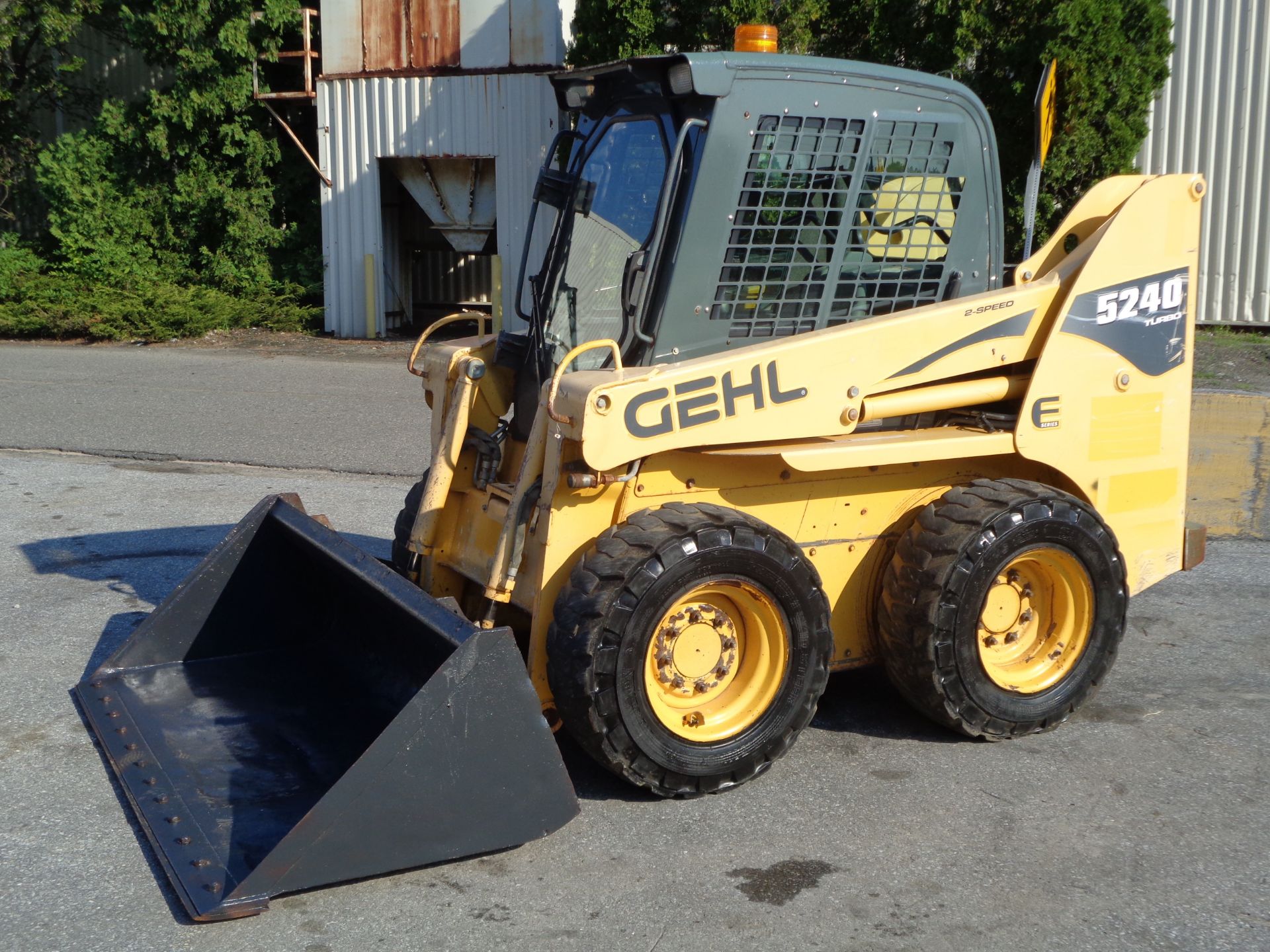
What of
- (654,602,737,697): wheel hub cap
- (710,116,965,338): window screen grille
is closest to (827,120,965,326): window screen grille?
(710,116,965,338): window screen grille

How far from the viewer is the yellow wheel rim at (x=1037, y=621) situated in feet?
16.0

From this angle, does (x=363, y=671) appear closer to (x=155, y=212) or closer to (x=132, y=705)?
Answer: (x=132, y=705)

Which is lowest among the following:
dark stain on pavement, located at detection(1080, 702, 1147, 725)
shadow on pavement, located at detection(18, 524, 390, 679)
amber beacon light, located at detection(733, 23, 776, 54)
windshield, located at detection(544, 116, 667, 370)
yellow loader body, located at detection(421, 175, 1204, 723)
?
dark stain on pavement, located at detection(1080, 702, 1147, 725)

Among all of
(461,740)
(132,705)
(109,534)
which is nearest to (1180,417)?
(461,740)

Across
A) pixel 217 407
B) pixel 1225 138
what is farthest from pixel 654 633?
pixel 1225 138

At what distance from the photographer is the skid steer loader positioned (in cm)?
401

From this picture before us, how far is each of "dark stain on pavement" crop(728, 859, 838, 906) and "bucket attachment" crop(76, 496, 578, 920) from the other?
0.58 metres

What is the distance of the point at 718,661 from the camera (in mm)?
4410

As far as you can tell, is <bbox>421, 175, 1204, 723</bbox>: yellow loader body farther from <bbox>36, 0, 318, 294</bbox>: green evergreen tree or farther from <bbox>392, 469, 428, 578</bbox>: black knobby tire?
<bbox>36, 0, 318, 294</bbox>: green evergreen tree

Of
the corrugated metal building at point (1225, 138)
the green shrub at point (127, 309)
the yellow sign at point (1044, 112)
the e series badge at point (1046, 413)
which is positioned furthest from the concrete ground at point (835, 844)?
the green shrub at point (127, 309)

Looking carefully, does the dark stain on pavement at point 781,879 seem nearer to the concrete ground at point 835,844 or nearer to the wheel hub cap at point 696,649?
the concrete ground at point 835,844

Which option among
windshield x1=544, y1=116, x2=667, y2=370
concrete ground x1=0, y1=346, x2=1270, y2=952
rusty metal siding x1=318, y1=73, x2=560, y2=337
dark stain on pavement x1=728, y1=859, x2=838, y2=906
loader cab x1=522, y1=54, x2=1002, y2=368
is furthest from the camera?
rusty metal siding x1=318, y1=73, x2=560, y2=337

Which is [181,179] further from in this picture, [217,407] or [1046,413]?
[1046,413]

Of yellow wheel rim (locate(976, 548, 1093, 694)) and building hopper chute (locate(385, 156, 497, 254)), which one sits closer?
yellow wheel rim (locate(976, 548, 1093, 694))
